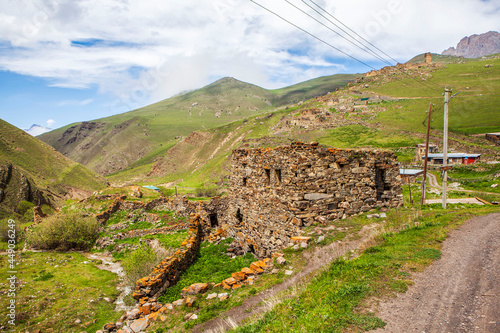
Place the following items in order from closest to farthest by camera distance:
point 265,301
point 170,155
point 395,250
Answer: point 265,301, point 395,250, point 170,155

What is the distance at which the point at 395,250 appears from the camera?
720 cm

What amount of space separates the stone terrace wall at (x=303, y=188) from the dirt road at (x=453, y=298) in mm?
3655

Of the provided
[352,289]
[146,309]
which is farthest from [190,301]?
[352,289]

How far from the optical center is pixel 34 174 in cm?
5809

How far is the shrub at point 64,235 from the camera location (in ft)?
65.9

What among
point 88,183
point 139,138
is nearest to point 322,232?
point 88,183

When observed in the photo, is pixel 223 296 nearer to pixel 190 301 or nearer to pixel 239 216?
pixel 190 301

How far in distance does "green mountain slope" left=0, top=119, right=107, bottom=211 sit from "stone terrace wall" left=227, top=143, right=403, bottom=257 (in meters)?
49.7

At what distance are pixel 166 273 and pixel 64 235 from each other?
16207 millimetres

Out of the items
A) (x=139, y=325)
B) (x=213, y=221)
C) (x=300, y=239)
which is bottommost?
(x=213, y=221)

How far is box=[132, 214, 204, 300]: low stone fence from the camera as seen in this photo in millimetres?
8828

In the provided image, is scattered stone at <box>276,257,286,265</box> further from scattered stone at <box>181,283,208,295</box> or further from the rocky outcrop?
the rocky outcrop

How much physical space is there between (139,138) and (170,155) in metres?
97.7

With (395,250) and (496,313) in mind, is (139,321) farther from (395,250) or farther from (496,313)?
(496,313)
